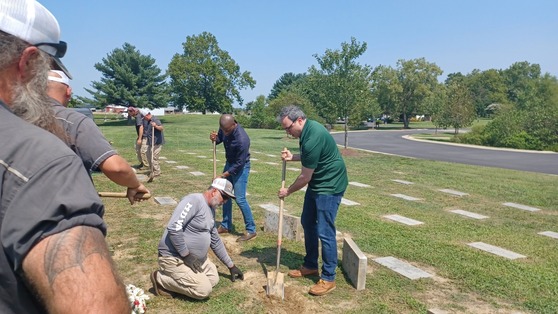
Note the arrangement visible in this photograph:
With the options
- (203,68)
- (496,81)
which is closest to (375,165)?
(203,68)

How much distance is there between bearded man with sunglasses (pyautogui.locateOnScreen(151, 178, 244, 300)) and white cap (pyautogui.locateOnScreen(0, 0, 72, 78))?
302 centimetres

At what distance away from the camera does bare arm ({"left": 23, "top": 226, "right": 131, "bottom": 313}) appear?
844 mm

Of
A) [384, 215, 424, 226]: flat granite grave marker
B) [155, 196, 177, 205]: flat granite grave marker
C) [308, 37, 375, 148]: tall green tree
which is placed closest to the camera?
[384, 215, 424, 226]: flat granite grave marker

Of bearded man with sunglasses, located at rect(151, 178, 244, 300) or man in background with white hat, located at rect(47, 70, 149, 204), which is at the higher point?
man in background with white hat, located at rect(47, 70, 149, 204)

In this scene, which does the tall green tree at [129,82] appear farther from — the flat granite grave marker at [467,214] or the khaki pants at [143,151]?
the flat granite grave marker at [467,214]

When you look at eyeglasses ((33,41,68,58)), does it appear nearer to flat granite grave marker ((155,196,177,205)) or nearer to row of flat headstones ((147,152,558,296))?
row of flat headstones ((147,152,558,296))

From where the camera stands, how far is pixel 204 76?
2248 inches

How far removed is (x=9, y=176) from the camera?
842mm

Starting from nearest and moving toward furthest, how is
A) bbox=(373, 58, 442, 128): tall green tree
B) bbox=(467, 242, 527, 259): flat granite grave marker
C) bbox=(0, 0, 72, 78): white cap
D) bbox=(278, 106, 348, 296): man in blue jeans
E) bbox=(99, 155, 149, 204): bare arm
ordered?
1. bbox=(0, 0, 72, 78): white cap
2. bbox=(99, 155, 149, 204): bare arm
3. bbox=(278, 106, 348, 296): man in blue jeans
4. bbox=(467, 242, 527, 259): flat granite grave marker
5. bbox=(373, 58, 442, 128): tall green tree

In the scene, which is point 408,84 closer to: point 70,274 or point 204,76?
point 204,76

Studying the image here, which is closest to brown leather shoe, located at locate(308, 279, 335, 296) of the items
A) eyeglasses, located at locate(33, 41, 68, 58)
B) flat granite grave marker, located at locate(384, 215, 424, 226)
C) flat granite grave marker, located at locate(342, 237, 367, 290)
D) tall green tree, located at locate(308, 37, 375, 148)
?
flat granite grave marker, located at locate(342, 237, 367, 290)

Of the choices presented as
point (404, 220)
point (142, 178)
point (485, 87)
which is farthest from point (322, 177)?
point (485, 87)

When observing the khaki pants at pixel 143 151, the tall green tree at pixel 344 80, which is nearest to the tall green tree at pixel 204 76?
the tall green tree at pixel 344 80

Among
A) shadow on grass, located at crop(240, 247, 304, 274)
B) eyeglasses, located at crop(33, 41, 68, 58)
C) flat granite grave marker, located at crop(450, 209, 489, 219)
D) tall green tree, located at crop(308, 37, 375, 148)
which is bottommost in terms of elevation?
shadow on grass, located at crop(240, 247, 304, 274)
